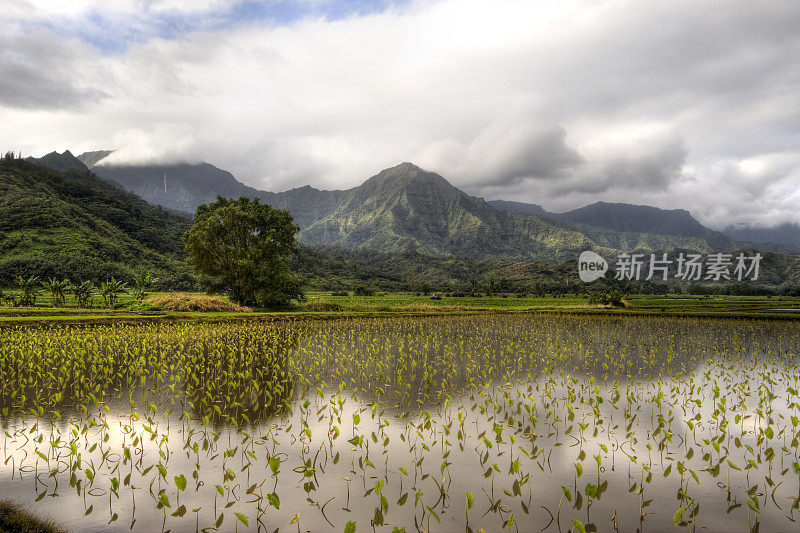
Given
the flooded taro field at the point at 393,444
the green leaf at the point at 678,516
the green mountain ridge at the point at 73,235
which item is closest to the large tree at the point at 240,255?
the flooded taro field at the point at 393,444

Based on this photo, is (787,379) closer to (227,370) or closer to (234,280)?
(227,370)

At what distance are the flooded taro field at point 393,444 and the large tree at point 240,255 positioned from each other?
31.8 m

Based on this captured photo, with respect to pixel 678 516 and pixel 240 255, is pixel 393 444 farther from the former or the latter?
pixel 240 255

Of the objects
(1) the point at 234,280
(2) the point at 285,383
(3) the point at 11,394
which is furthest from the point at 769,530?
(1) the point at 234,280

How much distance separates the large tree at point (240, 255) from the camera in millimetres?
54312

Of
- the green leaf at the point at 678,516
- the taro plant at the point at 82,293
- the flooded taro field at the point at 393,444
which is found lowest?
the taro plant at the point at 82,293

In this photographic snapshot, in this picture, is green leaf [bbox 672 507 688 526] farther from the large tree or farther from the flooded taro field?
the large tree

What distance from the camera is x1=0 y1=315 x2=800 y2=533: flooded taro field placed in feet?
25.1

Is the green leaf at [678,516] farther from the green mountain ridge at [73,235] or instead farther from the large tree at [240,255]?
the green mountain ridge at [73,235]

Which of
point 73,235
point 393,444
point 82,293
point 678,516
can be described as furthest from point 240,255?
point 73,235

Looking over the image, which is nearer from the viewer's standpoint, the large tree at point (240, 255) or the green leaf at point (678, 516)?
the green leaf at point (678, 516)

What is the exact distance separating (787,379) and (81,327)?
43.9 metres

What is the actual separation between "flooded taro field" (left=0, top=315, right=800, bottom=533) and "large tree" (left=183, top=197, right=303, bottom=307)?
31.8 m

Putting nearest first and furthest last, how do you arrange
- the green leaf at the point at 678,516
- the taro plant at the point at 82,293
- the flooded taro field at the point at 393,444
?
1. the green leaf at the point at 678,516
2. the flooded taro field at the point at 393,444
3. the taro plant at the point at 82,293
